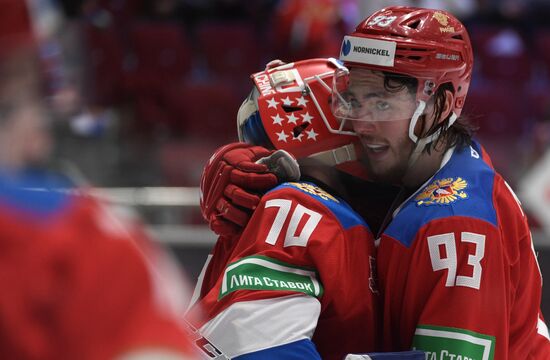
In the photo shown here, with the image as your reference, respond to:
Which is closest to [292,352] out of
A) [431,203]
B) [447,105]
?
[431,203]

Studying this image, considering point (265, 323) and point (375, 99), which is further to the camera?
point (375, 99)

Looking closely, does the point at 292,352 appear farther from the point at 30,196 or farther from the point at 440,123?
the point at 30,196

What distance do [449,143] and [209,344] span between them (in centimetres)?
72

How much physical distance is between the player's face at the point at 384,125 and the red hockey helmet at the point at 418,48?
3 cm

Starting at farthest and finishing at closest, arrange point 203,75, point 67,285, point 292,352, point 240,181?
point 203,75 < point 240,181 < point 292,352 < point 67,285

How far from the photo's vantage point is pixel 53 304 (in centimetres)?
90

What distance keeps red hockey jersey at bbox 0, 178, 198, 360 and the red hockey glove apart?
1151 mm

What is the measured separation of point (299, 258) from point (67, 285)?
111 centimetres


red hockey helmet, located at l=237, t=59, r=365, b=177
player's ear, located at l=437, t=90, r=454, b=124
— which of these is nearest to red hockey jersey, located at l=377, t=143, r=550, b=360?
player's ear, located at l=437, t=90, r=454, b=124

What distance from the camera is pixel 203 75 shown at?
7645 millimetres

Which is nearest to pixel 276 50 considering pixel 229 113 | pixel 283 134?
pixel 229 113

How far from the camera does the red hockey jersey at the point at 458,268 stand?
1970 mm

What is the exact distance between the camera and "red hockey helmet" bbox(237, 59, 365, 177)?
2.25 meters

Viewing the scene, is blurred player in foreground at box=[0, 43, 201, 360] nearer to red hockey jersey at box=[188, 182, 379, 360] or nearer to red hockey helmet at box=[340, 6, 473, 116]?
red hockey jersey at box=[188, 182, 379, 360]
